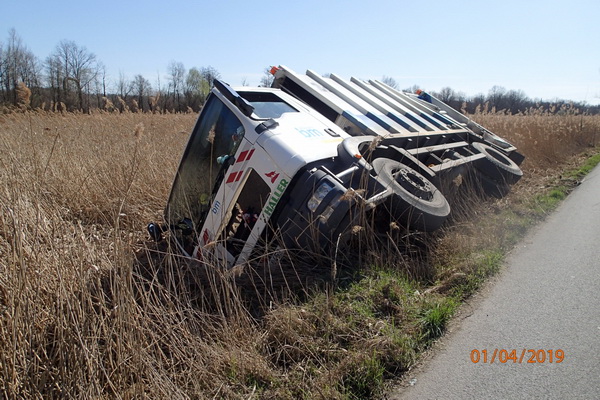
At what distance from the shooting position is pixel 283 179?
410cm

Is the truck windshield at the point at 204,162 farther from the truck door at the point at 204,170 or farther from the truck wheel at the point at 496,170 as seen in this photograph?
the truck wheel at the point at 496,170

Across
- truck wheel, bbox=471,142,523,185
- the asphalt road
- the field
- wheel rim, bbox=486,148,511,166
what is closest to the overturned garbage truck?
the field

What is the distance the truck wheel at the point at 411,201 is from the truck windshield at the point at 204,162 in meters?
1.62

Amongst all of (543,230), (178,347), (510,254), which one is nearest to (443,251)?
(510,254)

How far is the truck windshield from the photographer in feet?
15.3

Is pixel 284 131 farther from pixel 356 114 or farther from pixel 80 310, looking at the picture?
pixel 80 310

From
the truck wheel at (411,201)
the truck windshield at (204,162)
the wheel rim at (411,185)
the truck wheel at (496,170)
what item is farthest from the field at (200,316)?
the truck wheel at (496,170)

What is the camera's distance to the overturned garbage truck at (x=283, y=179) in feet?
13.3

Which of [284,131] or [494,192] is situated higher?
[284,131]

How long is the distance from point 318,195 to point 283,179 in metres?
0.40

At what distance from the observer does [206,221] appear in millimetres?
4508

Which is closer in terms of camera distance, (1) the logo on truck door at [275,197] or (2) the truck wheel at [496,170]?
(1) the logo on truck door at [275,197]

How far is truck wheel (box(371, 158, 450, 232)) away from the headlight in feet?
2.24

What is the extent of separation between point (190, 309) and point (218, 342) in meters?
0.37
